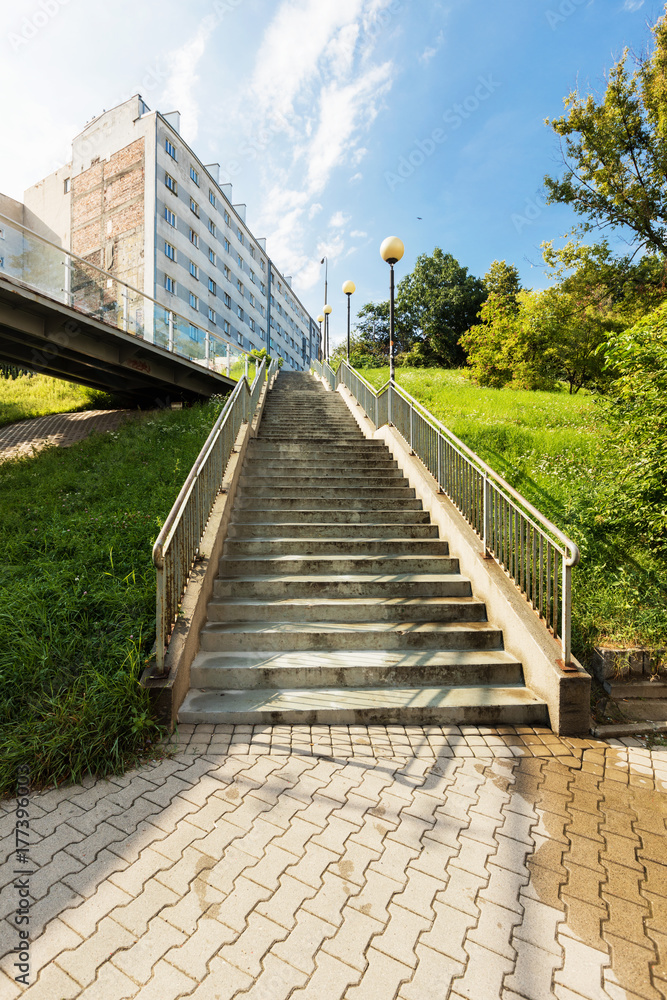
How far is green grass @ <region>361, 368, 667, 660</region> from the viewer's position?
4.18 metres

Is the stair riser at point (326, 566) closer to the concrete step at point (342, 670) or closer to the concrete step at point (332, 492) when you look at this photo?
the concrete step at point (342, 670)

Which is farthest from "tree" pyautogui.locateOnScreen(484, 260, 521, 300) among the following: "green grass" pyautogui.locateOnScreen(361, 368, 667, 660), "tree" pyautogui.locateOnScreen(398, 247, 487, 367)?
"green grass" pyautogui.locateOnScreen(361, 368, 667, 660)

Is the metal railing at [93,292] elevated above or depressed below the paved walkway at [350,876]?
above

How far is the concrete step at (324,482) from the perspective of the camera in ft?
22.6

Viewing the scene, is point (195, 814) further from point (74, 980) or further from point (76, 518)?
point (76, 518)

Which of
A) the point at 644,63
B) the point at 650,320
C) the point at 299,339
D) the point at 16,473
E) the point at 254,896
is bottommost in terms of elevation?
the point at 254,896

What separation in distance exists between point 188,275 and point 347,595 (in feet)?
99.7

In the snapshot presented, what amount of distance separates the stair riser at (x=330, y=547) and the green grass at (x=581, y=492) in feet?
5.31

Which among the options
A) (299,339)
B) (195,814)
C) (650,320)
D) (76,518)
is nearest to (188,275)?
(76,518)

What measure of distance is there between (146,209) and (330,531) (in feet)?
91.0

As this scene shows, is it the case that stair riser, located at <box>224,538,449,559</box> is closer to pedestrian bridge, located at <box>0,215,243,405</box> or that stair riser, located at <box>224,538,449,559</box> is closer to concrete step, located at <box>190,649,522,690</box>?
concrete step, located at <box>190,649,522,690</box>

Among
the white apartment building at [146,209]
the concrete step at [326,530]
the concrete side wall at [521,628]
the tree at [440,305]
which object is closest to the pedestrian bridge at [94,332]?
the concrete step at [326,530]

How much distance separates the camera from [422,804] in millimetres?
2703

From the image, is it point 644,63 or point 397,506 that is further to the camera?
point 644,63
